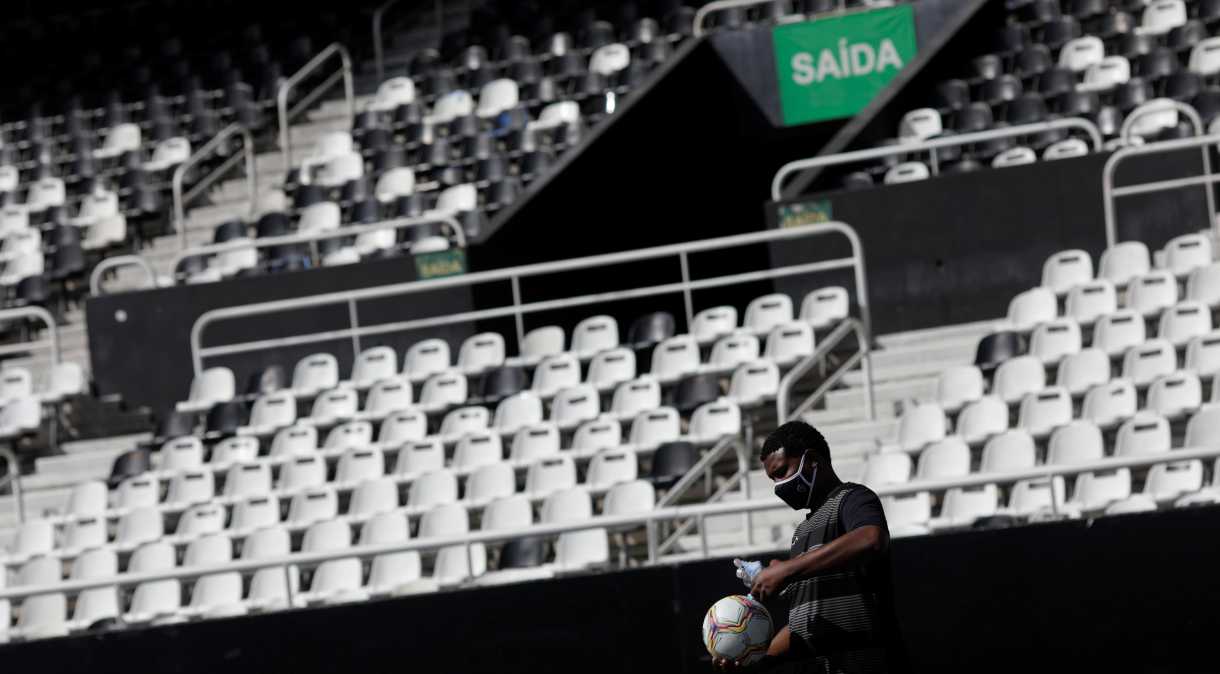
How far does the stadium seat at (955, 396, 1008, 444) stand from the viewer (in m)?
12.0

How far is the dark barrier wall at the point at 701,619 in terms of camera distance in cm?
932

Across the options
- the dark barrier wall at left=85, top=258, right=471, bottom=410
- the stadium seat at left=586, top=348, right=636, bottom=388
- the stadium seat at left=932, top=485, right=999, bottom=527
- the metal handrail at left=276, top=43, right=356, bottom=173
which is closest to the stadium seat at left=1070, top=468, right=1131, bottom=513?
the stadium seat at left=932, top=485, right=999, bottom=527

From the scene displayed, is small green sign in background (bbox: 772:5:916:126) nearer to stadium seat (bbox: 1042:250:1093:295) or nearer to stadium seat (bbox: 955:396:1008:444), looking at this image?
stadium seat (bbox: 1042:250:1093:295)

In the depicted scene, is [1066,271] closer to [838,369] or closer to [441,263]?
[838,369]

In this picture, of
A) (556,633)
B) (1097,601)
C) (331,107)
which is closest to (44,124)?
→ (331,107)

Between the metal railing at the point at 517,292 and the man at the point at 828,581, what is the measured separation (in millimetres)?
7732

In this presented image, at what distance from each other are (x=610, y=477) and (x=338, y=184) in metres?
6.67

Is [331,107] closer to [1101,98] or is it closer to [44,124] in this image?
[44,124]

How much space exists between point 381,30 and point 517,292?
7.81 meters

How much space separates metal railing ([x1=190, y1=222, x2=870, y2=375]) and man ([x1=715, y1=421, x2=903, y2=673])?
7.73 m

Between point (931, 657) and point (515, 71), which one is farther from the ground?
point (515, 71)

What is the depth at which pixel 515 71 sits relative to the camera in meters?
19.2

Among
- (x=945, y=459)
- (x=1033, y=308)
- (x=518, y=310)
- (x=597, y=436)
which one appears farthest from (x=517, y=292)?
(x=945, y=459)

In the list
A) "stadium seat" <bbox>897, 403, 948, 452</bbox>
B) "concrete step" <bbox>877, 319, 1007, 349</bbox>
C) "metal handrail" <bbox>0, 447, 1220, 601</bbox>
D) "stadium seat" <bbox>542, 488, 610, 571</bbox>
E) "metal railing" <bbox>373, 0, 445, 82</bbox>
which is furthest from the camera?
"metal railing" <bbox>373, 0, 445, 82</bbox>
